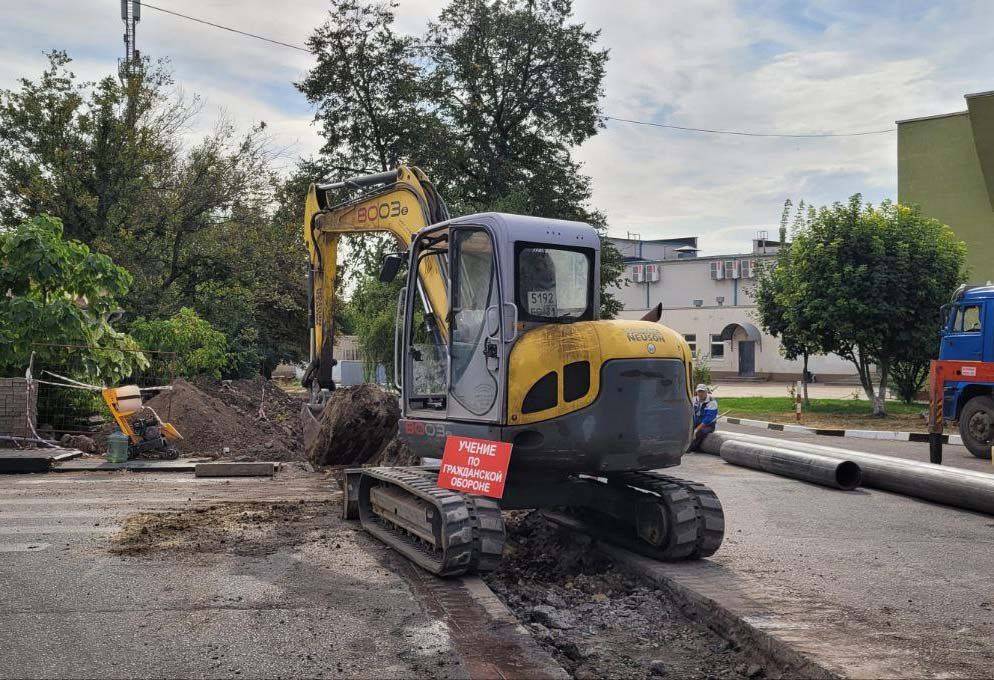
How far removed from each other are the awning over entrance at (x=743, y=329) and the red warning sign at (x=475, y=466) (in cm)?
4662

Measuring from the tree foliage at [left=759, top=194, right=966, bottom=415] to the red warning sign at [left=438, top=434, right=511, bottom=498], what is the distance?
20190 mm

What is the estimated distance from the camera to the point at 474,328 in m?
7.75

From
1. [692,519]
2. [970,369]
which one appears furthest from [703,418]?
[692,519]

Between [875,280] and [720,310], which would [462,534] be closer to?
[875,280]

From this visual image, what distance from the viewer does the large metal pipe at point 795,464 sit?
41.1 feet

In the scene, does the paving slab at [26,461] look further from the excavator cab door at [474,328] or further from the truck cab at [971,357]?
the truck cab at [971,357]

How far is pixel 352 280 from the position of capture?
33.7m

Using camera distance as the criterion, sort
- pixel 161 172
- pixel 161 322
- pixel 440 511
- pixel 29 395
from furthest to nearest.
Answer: pixel 161 172
pixel 161 322
pixel 29 395
pixel 440 511

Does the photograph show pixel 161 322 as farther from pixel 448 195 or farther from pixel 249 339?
pixel 448 195

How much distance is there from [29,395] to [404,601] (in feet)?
39.9

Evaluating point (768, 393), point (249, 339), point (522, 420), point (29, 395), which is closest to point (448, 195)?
point (249, 339)

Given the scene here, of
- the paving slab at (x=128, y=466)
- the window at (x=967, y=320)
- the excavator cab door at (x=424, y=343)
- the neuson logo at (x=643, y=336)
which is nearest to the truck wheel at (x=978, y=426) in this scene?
the window at (x=967, y=320)

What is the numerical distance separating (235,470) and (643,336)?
846cm

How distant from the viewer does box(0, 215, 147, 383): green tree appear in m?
16.6
